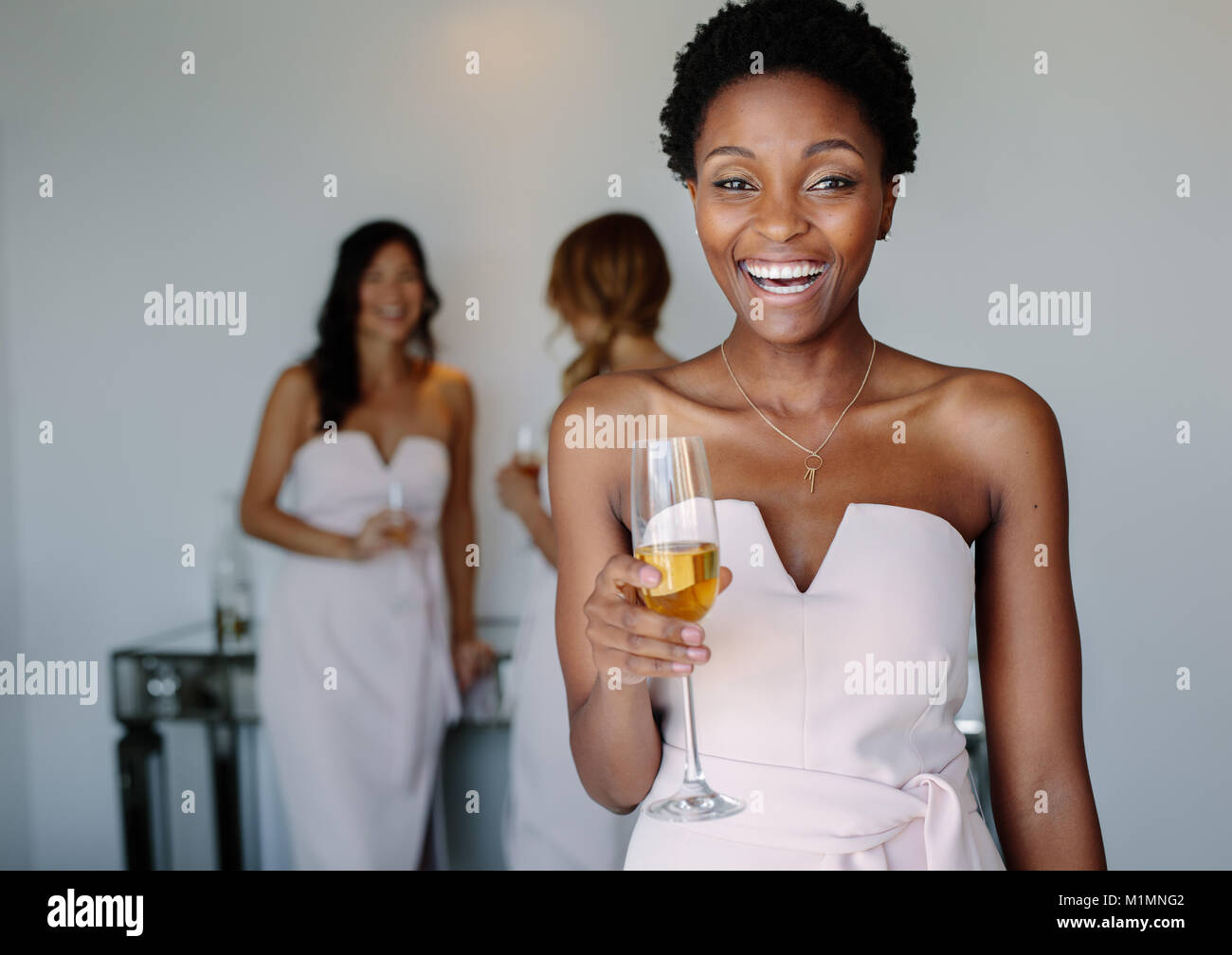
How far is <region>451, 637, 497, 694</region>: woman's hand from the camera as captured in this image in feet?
10.7

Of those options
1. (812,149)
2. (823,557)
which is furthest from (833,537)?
(812,149)

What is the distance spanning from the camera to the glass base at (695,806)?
1.25 metres

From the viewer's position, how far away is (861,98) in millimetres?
1395

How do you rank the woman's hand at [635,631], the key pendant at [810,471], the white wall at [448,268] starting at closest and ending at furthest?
the woman's hand at [635,631], the key pendant at [810,471], the white wall at [448,268]

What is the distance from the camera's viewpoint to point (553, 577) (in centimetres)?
294

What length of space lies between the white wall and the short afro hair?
1.48m

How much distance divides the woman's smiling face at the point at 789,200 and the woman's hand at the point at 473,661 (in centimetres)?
206

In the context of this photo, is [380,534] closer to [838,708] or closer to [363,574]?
[363,574]

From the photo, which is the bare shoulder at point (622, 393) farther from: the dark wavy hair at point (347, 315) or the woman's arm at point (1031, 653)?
the dark wavy hair at point (347, 315)

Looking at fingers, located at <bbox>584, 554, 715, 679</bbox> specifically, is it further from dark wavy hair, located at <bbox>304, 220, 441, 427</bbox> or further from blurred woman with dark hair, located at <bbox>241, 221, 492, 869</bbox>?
dark wavy hair, located at <bbox>304, 220, 441, 427</bbox>

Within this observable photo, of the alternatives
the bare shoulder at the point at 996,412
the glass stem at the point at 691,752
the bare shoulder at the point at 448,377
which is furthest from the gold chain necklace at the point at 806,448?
the bare shoulder at the point at 448,377

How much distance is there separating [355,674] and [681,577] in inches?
85.8

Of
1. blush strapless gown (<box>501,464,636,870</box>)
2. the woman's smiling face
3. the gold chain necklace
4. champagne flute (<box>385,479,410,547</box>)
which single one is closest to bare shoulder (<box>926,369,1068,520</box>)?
the gold chain necklace
